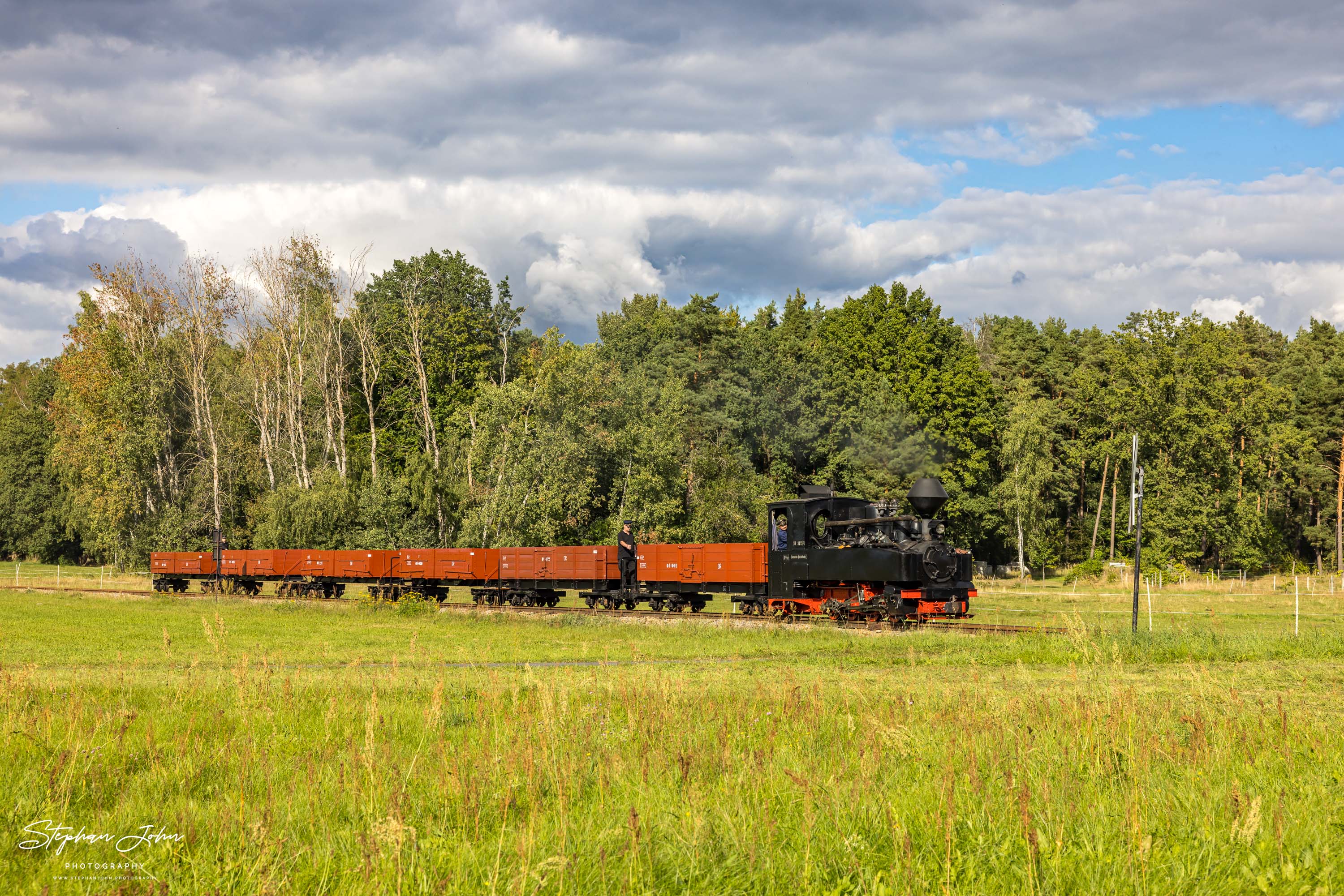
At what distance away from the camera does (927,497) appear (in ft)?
91.1

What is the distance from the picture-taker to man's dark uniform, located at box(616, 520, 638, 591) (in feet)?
118

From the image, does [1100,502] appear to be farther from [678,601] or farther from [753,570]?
[753,570]

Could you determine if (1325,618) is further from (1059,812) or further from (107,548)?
(107,548)

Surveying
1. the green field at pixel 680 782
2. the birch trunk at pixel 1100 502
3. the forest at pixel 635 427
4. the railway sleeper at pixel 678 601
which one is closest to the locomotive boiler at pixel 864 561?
the railway sleeper at pixel 678 601

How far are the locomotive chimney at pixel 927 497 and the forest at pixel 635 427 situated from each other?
27.8 metres

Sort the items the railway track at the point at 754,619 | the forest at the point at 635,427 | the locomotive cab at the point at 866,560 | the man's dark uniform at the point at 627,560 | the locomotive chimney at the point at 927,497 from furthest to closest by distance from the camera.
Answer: the forest at the point at 635,427 → the man's dark uniform at the point at 627,560 → the locomotive chimney at the point at 927,497 → the locomotive cab at the point at 866,560 → the railway track at the point at 754,619

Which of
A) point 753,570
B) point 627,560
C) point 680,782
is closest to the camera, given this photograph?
point 680,782

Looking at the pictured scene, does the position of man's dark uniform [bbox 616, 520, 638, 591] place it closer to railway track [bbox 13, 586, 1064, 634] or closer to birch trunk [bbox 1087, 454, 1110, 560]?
railway track [bbox 13, 586, 1064, 634]

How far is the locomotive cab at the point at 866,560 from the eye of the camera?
2653 cm

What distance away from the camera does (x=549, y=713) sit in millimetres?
8219

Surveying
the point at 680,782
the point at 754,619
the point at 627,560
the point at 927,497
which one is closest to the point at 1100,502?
the point at 627,560

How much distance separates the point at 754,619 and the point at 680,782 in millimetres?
20346

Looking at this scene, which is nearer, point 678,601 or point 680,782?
point 680,782

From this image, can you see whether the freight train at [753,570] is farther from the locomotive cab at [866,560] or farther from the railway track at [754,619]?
the railway track at [754,619]
